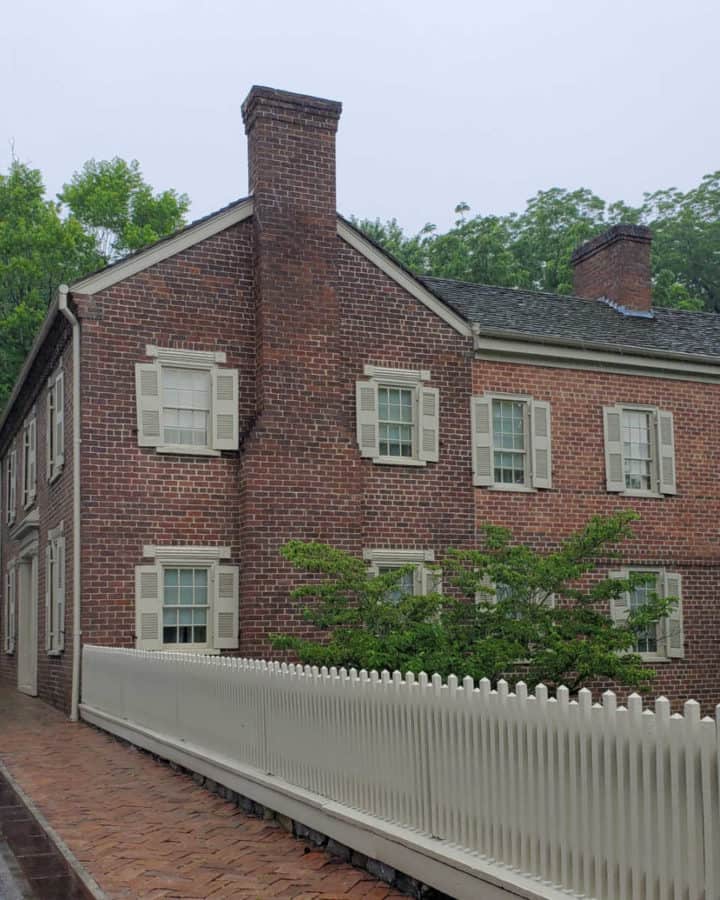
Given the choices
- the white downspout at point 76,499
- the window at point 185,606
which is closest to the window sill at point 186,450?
the white downspout at point 76,499

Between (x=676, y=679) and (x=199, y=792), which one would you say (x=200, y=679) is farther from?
(x=676, y=679)

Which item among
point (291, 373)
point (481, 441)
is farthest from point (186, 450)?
point (481, 441)

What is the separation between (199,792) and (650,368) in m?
13.3

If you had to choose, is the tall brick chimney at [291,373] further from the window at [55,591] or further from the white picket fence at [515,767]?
the white picket fence at [515,767]

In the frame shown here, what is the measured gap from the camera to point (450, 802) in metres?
6.62

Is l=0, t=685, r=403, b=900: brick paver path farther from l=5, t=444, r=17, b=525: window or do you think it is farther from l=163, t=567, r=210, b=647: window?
l=5, t=444, r=17, b=525: window

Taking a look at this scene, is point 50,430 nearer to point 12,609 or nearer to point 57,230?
point 12,609

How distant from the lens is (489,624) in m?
14.0

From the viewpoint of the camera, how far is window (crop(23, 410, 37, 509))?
21969 millimetres

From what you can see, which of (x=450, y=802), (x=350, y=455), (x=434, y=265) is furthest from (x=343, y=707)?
(x=434, y=265)

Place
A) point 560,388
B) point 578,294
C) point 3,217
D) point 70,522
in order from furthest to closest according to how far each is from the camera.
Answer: point 3,217, point 578,294, point 560,388, point 70,522

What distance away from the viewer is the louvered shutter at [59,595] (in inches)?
691

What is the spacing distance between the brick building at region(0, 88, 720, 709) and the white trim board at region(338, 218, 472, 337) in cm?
5

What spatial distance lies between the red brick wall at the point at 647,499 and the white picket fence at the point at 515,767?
34.7 ft
